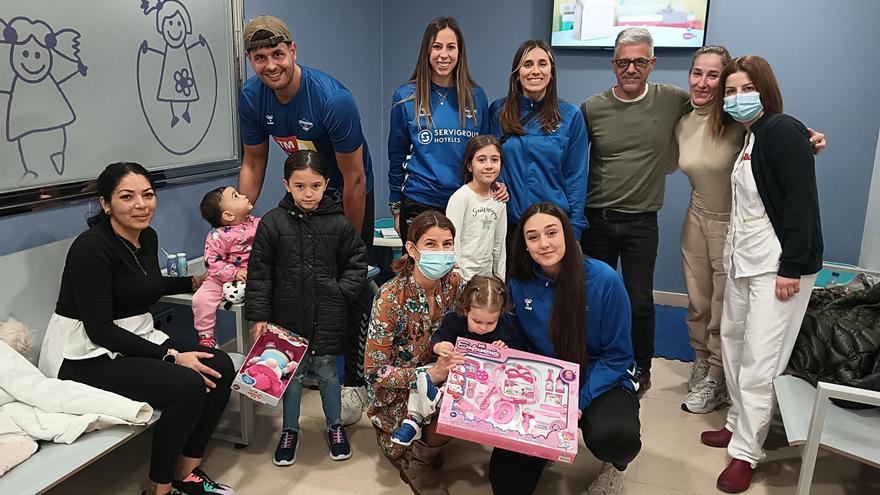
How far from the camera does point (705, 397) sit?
9.73 feet

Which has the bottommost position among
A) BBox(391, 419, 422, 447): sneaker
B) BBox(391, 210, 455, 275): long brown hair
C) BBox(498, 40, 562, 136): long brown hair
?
BBox(391, 419, 422, 447): sneaker

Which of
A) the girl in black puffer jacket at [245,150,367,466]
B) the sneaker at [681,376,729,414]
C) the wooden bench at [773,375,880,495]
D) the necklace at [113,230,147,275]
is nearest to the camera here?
the wooden bench at [773,375,880,495]

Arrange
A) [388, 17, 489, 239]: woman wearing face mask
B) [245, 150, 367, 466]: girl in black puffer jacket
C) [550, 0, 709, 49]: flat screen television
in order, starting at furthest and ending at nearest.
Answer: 1. [550, 0, 709, 49]: flat screen television
2. [388, 17, 489, 239]: woman wearing face mask
3. [245, 150, 367, 466]: girl in black puffer jacket

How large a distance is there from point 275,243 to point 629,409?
141cm

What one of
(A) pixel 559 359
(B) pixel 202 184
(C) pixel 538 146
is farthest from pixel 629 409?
(B) pixel 202 184

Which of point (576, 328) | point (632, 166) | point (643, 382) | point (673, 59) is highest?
point (673, 59)

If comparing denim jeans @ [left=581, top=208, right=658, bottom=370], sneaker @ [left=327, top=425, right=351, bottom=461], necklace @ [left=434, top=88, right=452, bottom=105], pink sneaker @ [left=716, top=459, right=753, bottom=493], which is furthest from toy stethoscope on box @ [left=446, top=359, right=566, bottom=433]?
necklace @ [left=434, top=88, right=452, bottom=105]

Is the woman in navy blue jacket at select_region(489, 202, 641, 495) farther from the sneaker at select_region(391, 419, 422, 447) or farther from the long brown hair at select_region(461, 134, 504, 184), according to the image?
the long brown hair at select_region(461, 134, 504, 184)

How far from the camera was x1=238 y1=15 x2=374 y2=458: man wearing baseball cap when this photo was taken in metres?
2.43

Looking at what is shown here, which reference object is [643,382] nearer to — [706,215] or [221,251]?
[706,215]

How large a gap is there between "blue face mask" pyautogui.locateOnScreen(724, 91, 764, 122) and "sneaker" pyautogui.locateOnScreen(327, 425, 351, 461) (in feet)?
6.51

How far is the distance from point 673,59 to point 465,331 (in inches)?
114

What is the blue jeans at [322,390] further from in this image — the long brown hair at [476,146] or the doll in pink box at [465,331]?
the long brown hair at [476,146]

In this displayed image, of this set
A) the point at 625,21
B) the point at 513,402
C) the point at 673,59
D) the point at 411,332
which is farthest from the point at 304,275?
the point at 673,59
